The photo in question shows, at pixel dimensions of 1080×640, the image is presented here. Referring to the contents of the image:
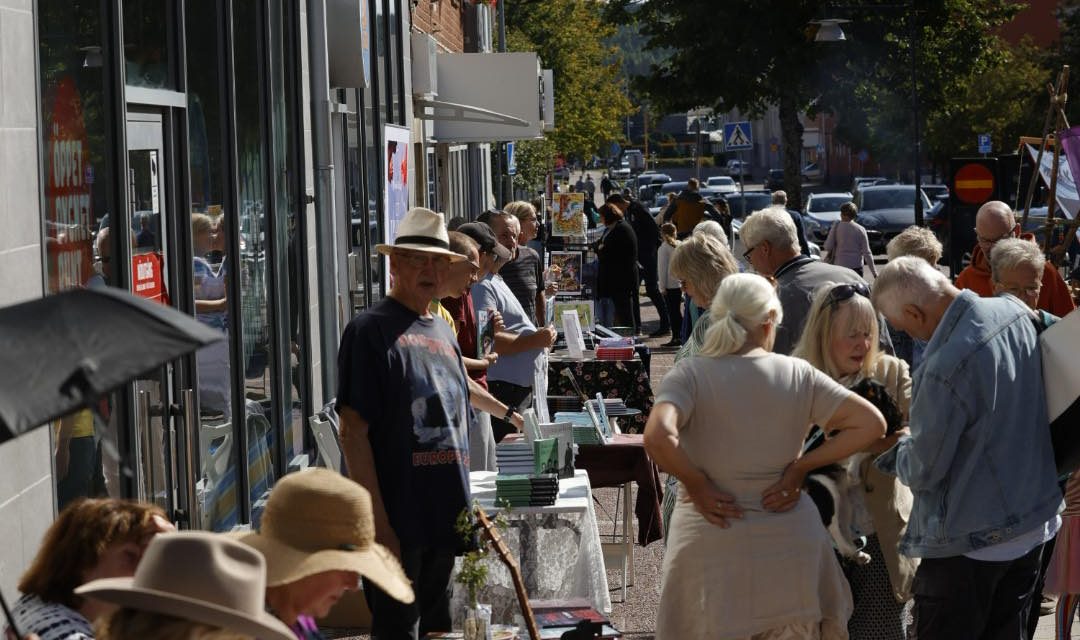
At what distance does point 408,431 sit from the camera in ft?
18.4

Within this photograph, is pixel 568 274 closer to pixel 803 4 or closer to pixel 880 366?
pixel 880 366

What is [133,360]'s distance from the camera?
8.02ft

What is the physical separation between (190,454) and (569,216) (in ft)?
64.8

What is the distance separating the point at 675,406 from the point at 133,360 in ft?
9.66

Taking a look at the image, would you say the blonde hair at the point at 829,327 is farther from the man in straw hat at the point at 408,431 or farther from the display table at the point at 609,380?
the display table at the point at 609,380

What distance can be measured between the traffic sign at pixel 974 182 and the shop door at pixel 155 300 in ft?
25.6

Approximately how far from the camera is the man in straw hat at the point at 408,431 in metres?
5.59

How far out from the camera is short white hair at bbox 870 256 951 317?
214 inches

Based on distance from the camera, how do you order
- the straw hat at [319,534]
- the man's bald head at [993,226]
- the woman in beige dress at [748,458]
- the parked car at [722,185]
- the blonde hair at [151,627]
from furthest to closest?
the parked car at [722,185], the man's bald head at [993,226], the woman in beige dress at [748,458], the straw hat at [319,534], the blonde hair at [151,627]

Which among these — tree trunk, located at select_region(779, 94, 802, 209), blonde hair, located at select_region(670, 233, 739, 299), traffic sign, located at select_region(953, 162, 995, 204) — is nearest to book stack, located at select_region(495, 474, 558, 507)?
blonde hair, located at select_region(670, 233, 739, 299)

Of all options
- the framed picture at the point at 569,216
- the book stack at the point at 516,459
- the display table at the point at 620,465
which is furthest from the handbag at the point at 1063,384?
the framed picture at the point at 569,216

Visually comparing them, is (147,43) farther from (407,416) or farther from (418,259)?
(407,416)

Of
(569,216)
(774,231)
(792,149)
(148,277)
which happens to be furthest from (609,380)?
(792,149)

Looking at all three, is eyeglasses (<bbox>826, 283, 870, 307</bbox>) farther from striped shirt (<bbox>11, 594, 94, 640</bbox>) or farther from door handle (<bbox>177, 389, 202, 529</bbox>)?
striped shirt (<bbox>11, 594, 94, 640</bbox>)
